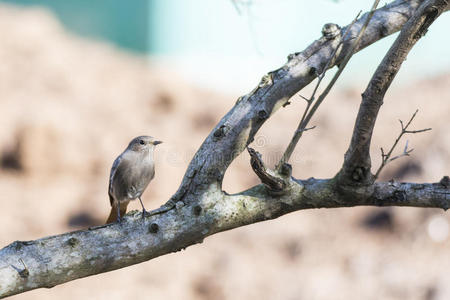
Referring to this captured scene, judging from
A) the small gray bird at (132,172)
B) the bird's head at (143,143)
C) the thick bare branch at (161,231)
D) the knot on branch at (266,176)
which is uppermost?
the bird's head at (143,143)

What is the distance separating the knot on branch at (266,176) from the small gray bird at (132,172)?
5.04 ft

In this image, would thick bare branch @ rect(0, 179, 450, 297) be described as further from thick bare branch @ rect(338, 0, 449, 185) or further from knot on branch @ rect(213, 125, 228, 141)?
knot on branch @ rect(213, 125, 228, 141)

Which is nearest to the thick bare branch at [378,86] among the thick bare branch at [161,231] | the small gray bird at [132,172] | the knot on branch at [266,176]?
the thick bare branch at [161,231]

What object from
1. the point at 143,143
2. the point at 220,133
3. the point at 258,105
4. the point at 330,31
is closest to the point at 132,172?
the point at 143,143

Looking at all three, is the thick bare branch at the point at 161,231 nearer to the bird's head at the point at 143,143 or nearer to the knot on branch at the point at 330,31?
the knot on branch at the point at 330,31

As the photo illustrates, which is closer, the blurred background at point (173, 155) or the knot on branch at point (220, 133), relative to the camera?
the knot on branch at point (220, 133)

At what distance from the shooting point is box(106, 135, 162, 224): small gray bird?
13.3ft

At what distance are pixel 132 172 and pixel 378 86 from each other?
2.11m

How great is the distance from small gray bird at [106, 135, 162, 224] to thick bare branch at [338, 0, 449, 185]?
5.88 feet

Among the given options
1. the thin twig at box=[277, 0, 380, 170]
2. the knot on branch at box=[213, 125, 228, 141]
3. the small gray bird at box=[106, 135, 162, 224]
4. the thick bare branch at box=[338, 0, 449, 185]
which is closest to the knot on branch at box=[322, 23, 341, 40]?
the thin twig at box=[277, 0, 380, 170]

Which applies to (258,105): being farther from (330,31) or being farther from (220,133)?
(330,31)

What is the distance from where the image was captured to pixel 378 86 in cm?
254

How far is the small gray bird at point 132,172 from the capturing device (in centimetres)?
405

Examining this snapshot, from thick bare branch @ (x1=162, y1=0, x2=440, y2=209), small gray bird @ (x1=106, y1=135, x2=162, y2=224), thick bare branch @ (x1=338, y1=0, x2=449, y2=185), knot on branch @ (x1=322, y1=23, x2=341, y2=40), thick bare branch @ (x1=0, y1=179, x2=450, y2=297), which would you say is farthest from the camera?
small gray bird @ (x1=106, y1=135, x2=162, y2=224)
